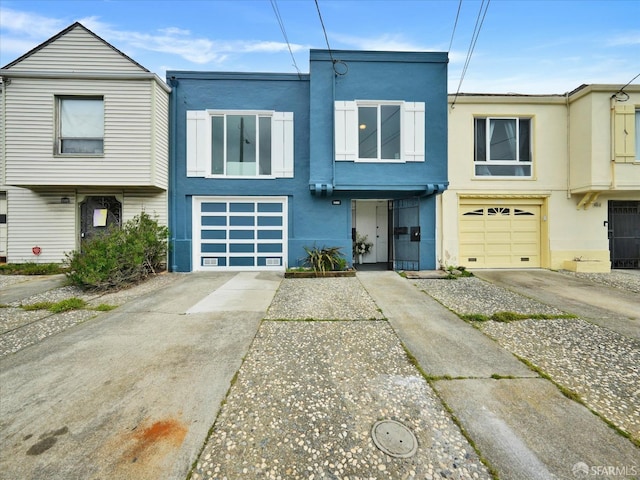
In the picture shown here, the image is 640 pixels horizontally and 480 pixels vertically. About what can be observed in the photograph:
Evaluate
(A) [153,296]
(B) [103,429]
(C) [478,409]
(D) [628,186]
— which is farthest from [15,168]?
(D) [628,186]

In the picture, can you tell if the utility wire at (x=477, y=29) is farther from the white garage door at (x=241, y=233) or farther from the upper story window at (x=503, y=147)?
the white garage door at (x=241, y=233)

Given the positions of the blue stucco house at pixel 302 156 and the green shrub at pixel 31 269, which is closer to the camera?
the green shrub at pixel 31 269

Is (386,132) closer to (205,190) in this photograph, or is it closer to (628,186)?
(205,190)

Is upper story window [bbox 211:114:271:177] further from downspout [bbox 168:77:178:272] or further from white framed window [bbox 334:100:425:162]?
white framed window [bbox 334:100:425:162]

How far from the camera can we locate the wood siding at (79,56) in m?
7.12

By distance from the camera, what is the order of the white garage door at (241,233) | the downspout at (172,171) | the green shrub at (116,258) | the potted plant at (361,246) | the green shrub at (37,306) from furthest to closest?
1. the potted plant at (361,246)
2. the white garage door at (241,233)
3. the downspout at (172,171)
4. the green shrub at (116,258)
5. the green shrub at (37,306)

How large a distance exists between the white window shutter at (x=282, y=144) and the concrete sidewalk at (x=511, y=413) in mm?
5884

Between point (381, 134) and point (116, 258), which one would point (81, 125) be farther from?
point (381, 134)

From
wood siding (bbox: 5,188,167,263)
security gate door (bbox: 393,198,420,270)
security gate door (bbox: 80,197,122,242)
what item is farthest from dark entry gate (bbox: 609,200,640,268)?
security gate door (bbox: 80,197,122,242)

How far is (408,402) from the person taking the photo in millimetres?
2199

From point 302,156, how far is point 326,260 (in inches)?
125

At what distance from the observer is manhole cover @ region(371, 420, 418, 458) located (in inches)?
67.9

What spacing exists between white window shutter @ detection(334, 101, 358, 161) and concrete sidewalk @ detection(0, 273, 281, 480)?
525cm

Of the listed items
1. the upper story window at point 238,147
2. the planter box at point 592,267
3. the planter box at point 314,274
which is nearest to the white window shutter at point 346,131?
the upper story window at point 238,147
